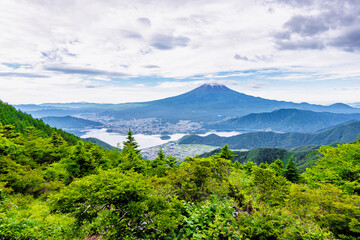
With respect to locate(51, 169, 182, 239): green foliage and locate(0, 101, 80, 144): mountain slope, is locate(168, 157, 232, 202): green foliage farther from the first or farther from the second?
locate(0, 101, 80, 144): mountain slope

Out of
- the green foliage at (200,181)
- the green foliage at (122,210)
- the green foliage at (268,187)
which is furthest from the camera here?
the green foliage at (268,187)

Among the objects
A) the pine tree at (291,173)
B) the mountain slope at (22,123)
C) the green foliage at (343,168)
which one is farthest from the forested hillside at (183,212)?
the mountain slope at (22,123)

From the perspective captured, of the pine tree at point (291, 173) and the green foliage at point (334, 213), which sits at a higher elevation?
the green foliage at point (334, 213)

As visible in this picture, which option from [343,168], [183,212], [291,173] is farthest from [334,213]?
[291,173]

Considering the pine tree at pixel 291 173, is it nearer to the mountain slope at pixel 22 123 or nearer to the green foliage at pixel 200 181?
the green foliage at pixel 200 181

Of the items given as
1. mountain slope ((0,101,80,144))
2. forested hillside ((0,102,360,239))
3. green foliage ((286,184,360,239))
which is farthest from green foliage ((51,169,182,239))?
mountain slope ((0,101,80,144))

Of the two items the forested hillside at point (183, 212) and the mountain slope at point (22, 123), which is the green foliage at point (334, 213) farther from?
the mountain slope at point (22, 123)

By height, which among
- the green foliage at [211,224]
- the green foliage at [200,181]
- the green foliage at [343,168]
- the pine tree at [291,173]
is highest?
the green foliage at [211,224]

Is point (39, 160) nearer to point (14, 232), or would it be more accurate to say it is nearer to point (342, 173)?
point (14, 232)

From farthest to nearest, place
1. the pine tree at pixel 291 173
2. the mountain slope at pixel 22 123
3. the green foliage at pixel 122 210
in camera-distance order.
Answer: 1. the mountain slope at pixel 22 123
2. the pine tree at pixel 291 173
3. the green foliage at pixel 122 210

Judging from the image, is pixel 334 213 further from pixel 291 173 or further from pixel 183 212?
pixel 291 173

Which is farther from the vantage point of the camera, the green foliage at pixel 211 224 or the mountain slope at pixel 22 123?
the mountain slope at pixel 22 123
